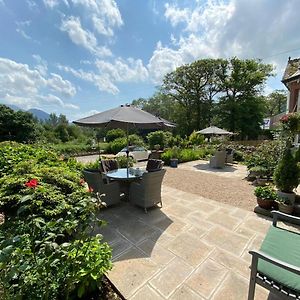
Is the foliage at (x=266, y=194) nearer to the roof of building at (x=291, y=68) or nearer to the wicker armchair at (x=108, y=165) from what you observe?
the wicker armchair at (x=108, y=165)

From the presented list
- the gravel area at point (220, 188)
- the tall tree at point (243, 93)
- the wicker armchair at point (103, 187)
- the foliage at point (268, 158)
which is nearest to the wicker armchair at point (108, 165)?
→ the wicker armchair at point (103, 187)

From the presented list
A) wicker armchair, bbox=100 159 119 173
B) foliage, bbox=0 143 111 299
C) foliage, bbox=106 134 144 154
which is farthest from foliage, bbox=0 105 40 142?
foliage, bbox=0 143 111 299

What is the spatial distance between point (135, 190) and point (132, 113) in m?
1.76

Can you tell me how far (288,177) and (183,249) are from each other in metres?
2.94

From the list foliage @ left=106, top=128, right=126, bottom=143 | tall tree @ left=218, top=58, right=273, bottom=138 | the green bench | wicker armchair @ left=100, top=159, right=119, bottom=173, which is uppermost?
tall tree @ left=218, top=58, right=273, bottom=138

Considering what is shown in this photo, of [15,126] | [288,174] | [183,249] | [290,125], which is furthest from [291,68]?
[15,126]

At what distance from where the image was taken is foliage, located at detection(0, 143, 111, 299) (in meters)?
1.30

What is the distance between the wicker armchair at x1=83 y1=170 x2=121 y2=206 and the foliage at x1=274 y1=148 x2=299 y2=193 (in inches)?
143

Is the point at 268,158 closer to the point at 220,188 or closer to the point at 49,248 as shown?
the point at 220,188

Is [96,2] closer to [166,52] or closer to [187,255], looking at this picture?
[187,255]

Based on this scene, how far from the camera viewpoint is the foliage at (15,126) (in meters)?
12.1

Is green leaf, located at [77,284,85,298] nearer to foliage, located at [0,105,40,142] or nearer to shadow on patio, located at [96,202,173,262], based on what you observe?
shadow on patio, located at [96,202,173,262]

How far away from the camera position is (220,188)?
5707 millimetres

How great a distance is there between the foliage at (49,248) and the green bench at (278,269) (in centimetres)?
133
